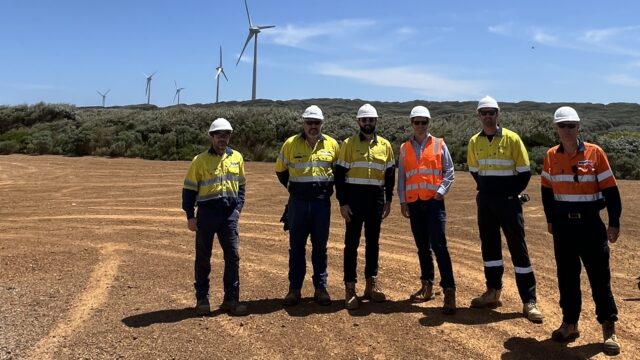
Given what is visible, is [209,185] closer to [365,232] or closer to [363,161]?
[363,161]

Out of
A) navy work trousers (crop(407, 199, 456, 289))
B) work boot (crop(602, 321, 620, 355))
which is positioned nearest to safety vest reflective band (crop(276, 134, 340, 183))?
navy work trousers (crop(407, 199, 456, 289))

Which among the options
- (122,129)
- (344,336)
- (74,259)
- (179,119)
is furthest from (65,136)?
(344,336)

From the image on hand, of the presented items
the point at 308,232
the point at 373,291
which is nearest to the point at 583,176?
the point at 373,291

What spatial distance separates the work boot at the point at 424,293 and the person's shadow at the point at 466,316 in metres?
0.27

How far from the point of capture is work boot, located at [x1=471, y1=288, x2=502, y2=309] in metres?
6.18

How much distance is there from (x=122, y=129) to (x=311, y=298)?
30921 mm

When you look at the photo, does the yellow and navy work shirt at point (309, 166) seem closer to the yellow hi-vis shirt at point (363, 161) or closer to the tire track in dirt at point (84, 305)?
the yellow hi-vis shirt at point (363, 161)

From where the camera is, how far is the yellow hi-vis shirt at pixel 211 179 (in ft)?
19.1

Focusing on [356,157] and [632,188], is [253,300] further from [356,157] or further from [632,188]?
[632,188]

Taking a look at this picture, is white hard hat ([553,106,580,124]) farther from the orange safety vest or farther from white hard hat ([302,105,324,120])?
white hard hat ([302,105,324,120])

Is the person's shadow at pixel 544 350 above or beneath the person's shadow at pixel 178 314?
above

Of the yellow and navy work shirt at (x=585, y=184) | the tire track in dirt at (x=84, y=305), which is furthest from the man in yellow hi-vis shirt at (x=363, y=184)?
the tire track in dirt at (x=84, y=305)

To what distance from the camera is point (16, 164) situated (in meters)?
24.9

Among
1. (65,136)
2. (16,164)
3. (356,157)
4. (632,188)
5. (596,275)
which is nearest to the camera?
(596,275)
